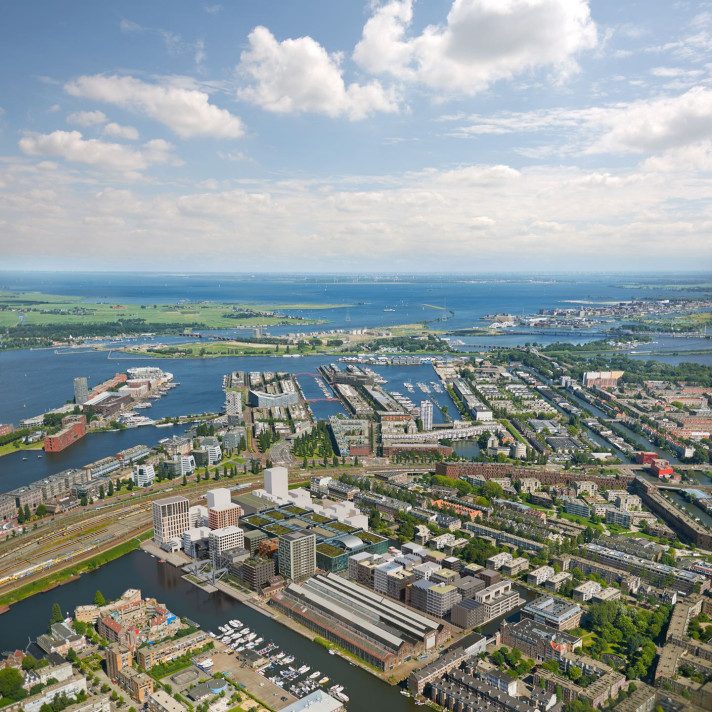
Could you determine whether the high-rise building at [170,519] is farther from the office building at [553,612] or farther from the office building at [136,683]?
the office building at [553,612]

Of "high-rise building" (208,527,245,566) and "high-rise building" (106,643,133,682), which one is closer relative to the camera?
"high-rise building" (106,643,133,682)

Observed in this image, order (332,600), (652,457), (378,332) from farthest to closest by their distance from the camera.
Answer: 1. (378,332)
2. (652,457)
3. (332,600)

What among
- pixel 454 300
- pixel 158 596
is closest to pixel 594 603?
pixel 158 596

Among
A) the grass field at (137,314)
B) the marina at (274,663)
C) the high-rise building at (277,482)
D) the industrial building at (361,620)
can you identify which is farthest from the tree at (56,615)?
the grass field at (137,314)

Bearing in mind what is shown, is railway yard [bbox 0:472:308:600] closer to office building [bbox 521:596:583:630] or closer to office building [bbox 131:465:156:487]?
office building [bbox 131:465:156:487]

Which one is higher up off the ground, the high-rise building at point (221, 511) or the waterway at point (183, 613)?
the high-rise building at point (221, 511)

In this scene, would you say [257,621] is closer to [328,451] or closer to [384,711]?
[384,711]

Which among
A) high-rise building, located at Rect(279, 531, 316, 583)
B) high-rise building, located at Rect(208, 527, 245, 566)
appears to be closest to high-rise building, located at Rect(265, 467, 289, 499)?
high-rise building, located at Rect(208, 527, 245, 566)
